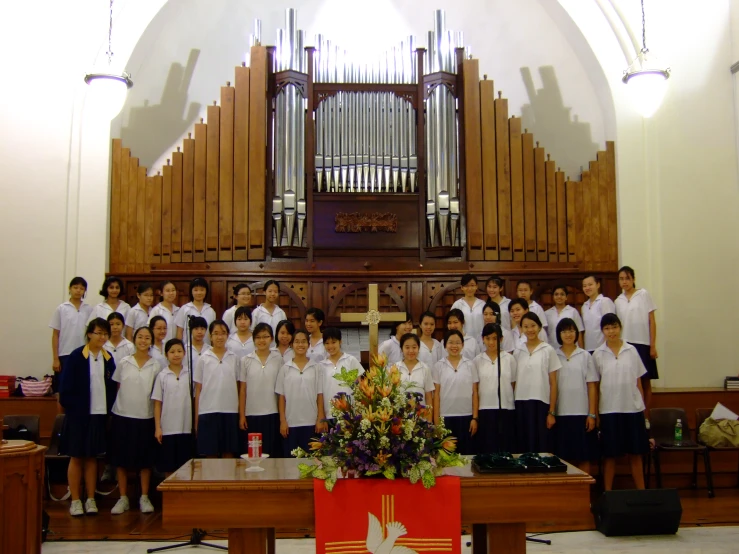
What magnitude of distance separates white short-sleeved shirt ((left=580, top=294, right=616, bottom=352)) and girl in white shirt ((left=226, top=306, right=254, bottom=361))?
3.30m

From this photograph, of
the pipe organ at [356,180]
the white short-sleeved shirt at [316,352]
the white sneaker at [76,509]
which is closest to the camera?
the white sneaker at [76,509]

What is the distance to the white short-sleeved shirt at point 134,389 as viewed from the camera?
6.23 metres

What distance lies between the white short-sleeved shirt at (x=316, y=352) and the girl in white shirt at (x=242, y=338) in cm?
52

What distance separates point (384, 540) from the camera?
3.54 m

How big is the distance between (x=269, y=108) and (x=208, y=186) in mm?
1121

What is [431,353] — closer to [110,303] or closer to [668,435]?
[668,435]

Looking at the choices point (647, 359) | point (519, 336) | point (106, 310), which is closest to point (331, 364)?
point (519, 336)

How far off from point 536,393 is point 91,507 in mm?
3687

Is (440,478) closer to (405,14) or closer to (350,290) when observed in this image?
(350,290)

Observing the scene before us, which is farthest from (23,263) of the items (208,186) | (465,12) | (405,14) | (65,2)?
(465,12)

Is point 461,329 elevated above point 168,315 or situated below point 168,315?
below

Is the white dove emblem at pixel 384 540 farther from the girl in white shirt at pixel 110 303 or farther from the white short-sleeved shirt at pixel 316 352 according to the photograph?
the girl in white shirt at pixel 110 303

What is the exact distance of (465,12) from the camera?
9617 millimetres

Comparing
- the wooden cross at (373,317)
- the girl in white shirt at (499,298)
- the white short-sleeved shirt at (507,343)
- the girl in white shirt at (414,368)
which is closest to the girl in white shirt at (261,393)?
the wooden cross at (373,317)
